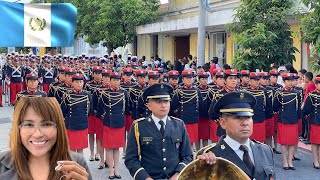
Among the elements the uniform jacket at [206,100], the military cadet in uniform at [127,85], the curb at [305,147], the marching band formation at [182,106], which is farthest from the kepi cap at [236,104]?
the curb at [305,147]

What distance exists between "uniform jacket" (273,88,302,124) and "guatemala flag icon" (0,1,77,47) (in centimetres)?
540

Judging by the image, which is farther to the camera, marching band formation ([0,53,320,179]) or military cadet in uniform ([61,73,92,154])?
marching band formation ([0,53,320,179])

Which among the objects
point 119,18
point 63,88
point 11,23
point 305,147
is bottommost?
point 305,147

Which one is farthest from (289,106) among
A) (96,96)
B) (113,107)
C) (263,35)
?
(96,96)

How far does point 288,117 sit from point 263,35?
338 cm

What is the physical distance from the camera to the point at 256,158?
11.4ft

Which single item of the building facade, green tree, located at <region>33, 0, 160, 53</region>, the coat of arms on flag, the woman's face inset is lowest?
the woman's face inset

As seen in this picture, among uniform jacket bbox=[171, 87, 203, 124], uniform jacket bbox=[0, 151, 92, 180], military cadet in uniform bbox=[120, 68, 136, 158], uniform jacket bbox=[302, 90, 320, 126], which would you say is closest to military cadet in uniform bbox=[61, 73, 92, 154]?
military cadet in uniform bbox=[120, 68, 136, 158]

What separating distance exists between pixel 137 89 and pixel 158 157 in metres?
5.30

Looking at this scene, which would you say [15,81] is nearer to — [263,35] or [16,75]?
[16,75]

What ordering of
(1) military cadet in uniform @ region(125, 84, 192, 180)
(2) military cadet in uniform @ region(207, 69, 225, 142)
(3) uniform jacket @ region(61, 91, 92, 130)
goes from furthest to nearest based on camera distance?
(2) military cadet in uniform @ region(207, 69, 225, 142), (3) uniform jacket @ region(61, 91, 92, 130), (1) military cadet in uniform @ region(125, 84, 192, 180)

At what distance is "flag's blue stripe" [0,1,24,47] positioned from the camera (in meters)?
4.37

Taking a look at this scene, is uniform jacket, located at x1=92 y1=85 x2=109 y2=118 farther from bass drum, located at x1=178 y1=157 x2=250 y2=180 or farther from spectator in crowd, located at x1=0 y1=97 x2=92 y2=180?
spectator in crowd, located at x1=0 y1=97 x2=92 y2=180

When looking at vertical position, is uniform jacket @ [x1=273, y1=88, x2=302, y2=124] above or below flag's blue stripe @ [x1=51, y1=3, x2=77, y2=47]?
below
